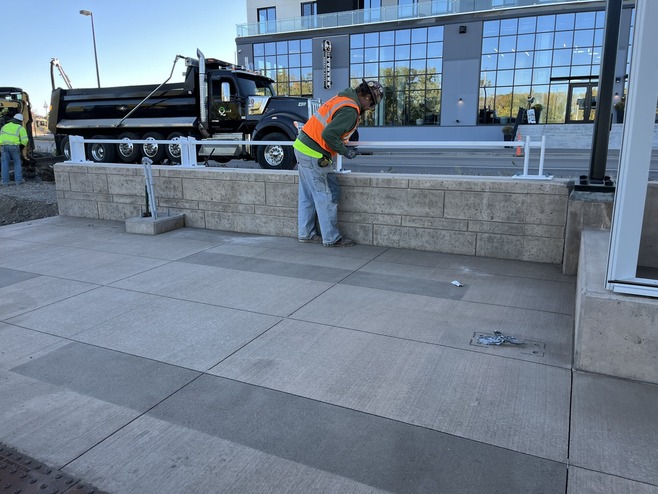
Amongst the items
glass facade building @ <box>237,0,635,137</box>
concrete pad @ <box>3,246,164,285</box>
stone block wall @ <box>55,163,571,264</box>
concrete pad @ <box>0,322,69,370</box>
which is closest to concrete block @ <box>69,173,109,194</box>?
stone block wall @ <box>55,163,571,264</box>

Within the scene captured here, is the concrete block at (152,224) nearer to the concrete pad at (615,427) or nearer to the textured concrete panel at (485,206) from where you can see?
the textured concrete panel at (485,206)

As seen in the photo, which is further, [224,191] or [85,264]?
[224,191]

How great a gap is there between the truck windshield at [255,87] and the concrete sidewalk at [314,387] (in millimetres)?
10243

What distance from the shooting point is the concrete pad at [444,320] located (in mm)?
3752

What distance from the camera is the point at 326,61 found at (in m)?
34.1

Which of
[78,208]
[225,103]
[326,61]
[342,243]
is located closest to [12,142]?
[225,103]

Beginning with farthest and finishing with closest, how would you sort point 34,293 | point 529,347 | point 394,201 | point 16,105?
point 16,105 → point 394,201 → point 34,293 → point 529,347

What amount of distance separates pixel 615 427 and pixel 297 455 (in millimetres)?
1739

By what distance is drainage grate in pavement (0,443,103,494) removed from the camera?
92.7 inches

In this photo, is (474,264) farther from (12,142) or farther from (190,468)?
(12,142)

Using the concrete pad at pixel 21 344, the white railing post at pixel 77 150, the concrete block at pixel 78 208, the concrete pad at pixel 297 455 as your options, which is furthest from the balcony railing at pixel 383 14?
the concrete pad at pixel 297 455

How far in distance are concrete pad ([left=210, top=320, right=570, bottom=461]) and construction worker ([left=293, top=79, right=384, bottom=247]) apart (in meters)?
2.77

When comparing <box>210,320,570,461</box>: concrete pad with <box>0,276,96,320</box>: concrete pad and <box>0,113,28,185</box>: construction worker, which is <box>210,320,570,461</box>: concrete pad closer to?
<box>0,276,96,320</box>: concrete pad

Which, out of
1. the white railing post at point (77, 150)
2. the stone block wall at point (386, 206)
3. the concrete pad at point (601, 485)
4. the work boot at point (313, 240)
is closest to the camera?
the concrete pad at point (601, 485)
